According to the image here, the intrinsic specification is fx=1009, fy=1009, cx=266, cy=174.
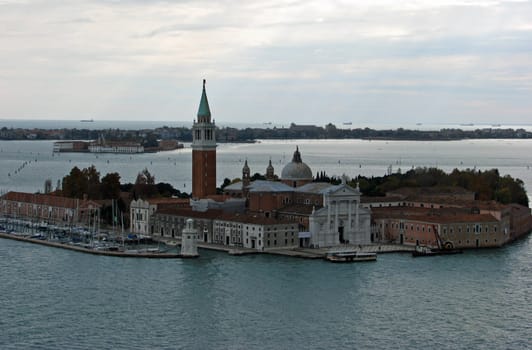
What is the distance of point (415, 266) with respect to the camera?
82.7 feet

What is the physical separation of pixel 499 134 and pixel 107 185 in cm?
15822

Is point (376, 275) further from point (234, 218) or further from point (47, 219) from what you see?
point (47, 219)

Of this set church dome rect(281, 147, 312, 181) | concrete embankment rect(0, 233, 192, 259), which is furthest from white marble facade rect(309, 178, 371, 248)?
concrete embankment rect(0, 233, 192, 259)

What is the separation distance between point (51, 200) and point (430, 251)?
14648 mm

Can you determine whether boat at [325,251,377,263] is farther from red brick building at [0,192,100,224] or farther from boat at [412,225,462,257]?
red brick building at [0,192,100,224]

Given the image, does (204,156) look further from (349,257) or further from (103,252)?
(349,257)

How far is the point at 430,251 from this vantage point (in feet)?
89.4

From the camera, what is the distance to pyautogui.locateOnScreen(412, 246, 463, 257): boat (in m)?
27.0

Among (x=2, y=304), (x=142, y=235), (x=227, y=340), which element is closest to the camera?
(x=227, y=340)

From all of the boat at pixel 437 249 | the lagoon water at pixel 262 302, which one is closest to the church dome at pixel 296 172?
the boat at pixel 437 249

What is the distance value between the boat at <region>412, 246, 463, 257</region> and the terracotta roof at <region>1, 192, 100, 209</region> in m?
11.9

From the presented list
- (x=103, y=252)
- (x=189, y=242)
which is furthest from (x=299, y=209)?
(x=103, y=252)

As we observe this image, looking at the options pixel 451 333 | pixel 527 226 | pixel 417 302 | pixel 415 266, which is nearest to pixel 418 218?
pixel 415 266

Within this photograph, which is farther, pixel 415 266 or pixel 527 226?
pixel 527 226
